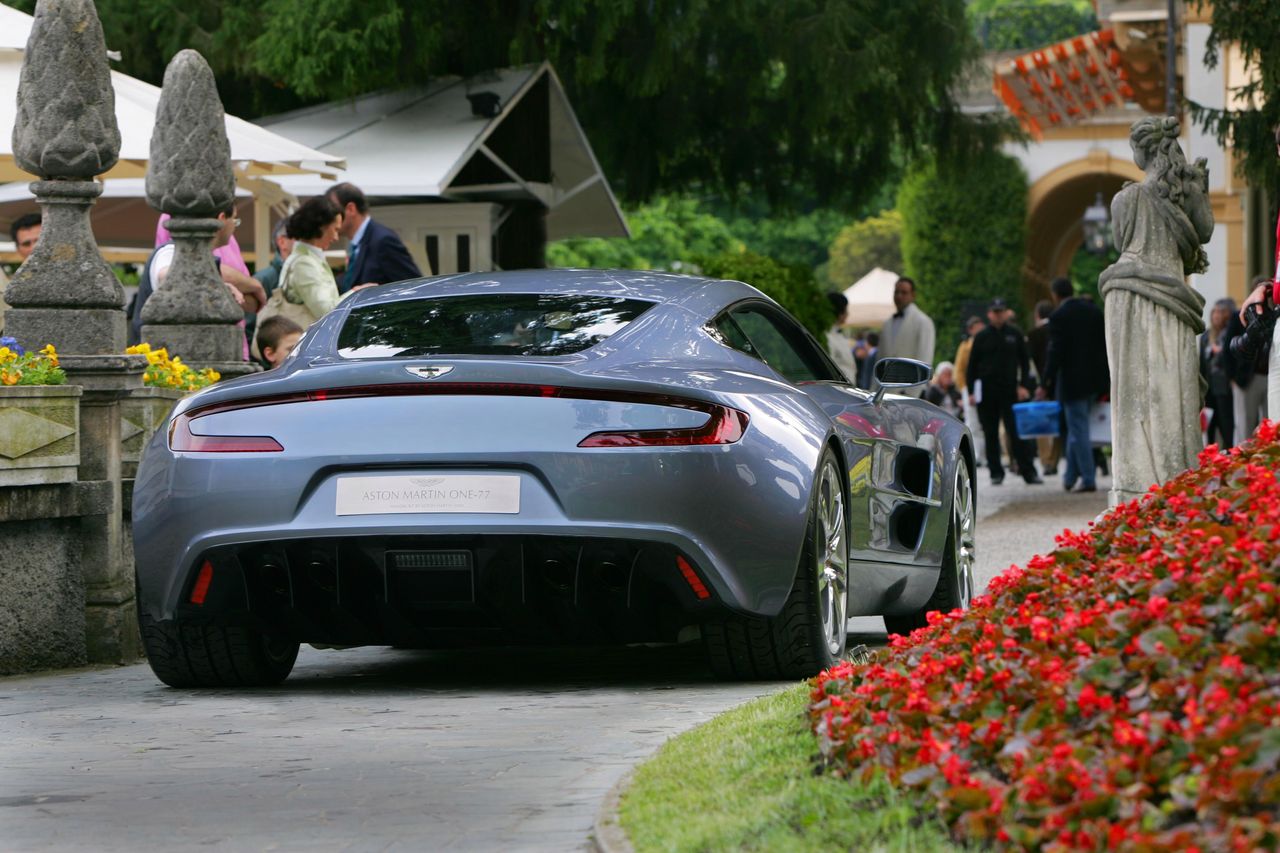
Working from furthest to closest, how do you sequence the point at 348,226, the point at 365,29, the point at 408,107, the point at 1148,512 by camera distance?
the point at 408,107 < the point at 365,29 < the point at 348,226 < the point at 1148,512

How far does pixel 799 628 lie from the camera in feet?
24.2

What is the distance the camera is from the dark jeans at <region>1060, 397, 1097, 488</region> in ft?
71.4

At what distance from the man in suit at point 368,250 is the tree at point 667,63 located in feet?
26.4

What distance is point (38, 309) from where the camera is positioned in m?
9.17

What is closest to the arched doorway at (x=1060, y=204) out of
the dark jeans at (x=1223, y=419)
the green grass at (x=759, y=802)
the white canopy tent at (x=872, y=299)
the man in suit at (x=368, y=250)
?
the white canopy tent at (x=872, y=299)

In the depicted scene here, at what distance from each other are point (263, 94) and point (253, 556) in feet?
52.9

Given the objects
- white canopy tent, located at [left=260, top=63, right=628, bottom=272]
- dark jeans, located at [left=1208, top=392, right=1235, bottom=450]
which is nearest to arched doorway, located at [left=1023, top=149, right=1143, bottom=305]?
dark jeans, located at [left=1208, top=392, right=1235, bottom=450]

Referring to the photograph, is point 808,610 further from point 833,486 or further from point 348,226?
point 348,226

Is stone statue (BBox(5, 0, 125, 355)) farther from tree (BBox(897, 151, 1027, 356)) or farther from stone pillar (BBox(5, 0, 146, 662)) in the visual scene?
tree (BBox(897, 151, 1027, 356))

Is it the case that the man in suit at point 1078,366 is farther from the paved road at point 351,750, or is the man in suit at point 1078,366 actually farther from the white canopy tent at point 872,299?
the white canopy tent at point 872,299

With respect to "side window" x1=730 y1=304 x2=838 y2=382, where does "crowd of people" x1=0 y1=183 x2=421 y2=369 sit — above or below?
above

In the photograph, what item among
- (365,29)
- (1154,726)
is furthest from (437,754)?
(365,29)

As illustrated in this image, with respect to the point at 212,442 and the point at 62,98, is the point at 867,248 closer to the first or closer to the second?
the point at 62,98

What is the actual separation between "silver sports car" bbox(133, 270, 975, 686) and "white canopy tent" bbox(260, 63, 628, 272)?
40.1 ft
